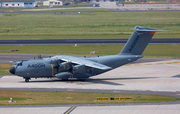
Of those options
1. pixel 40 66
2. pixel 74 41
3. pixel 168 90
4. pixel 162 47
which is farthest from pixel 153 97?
pixel 74 41

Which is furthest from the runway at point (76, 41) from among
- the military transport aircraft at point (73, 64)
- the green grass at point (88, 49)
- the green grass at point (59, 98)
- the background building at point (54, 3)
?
the background building at point (54, 3)

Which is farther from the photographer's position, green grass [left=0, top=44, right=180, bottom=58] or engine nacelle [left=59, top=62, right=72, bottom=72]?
green grass [left=0, top=44, right=180, bottom=58]

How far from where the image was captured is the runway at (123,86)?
25906mm

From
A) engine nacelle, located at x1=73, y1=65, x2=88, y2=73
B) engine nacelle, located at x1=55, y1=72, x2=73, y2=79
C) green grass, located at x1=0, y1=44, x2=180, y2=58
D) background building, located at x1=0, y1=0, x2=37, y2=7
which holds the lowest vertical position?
green grass, located at x1=0, y1=44, x2=180, y2=58

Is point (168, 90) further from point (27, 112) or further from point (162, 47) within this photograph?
point (162, 47)

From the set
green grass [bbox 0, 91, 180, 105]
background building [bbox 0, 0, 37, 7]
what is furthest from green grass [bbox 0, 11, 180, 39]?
background building [bbox 0, 0, 37, 7]

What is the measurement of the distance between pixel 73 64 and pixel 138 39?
1053 centimetres

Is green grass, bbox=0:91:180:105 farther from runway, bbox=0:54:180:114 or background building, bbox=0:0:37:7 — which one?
background building, bbox=0:0:37:7

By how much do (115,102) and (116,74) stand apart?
1518cm

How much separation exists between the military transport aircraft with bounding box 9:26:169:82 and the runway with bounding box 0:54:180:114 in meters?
1.17

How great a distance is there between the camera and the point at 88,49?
64.0m

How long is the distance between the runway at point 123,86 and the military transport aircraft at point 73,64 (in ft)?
3.83

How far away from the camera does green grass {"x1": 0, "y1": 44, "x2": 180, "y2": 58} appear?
59.1 metres

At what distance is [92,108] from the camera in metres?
26.4
